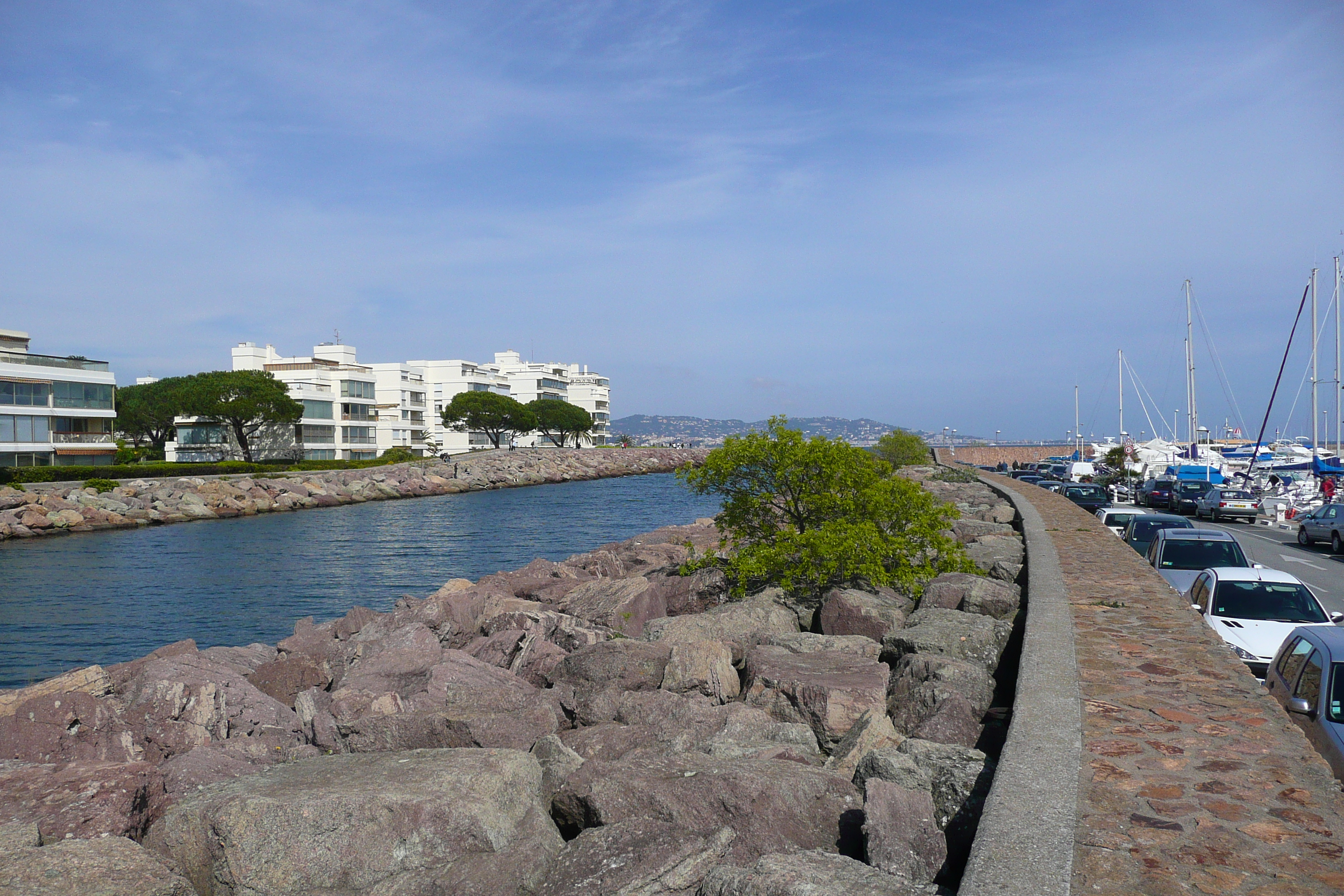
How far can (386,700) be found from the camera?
9352mm

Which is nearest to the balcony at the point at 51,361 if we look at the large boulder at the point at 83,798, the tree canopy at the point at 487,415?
the tree canopy at the point at 487,415

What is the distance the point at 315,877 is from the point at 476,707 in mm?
3607

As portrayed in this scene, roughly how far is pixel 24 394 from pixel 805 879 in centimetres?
6568

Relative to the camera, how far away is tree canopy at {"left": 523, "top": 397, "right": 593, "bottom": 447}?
399 ft

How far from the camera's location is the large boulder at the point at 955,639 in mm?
9203

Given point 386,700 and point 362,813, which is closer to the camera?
point 362,813

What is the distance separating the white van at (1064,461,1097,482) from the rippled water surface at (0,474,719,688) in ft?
78.7

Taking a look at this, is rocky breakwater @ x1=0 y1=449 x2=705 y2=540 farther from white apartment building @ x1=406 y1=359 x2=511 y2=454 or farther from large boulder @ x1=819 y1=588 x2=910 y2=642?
white apartment building @ x1=406 y1=359 x2=511 y2=454

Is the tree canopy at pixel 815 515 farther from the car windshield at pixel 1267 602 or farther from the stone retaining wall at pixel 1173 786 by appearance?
the stone retaining wall at pixel 1173 786

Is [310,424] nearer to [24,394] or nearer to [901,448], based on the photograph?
[24,394]

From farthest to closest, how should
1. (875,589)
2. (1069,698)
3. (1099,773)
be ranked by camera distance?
1. (875,589)
2. (1069,698)
3. (1099,773)

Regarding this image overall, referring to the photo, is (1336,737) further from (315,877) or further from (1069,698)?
(315,877)

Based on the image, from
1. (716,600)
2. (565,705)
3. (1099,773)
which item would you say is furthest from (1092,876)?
(716,600)

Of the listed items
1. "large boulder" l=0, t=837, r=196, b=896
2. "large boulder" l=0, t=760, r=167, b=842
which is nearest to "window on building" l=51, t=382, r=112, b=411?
"large boulder" l=0, t=760, r=167, b=842
